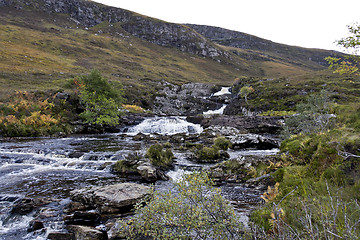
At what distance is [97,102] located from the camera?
102ft

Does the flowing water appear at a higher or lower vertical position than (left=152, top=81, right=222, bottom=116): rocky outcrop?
higher

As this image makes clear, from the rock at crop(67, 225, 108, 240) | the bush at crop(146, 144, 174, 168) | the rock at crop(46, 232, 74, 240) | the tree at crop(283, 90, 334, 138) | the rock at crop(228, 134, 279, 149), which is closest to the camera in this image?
the rock at crop(67, 225, 108, 240)

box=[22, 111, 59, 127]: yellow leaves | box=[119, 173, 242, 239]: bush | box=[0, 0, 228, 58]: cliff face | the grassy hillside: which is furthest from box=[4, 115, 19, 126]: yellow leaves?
box=[0, 0, 228, 58]: cliff face

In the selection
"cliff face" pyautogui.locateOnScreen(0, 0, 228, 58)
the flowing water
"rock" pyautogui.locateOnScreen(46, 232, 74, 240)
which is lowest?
the flowing water

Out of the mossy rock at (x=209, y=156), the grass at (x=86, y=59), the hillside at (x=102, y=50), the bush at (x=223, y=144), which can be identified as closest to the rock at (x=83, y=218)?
the mossy rock at (x=209, y=156)

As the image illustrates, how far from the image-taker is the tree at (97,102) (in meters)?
29.1

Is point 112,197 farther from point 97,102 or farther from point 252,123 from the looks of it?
point 97,102

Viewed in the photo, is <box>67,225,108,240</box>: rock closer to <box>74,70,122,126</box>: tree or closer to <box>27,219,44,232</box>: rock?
<box>27,219,44,232</box>: rock

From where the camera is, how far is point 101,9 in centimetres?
15600

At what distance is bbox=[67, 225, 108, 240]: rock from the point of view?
5.69 m

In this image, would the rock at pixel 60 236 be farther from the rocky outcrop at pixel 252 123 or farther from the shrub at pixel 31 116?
the rocky outcrop at pixel 252 123

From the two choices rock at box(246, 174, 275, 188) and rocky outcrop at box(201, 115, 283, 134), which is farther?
rocky outcrop at box(201, 115, 283, 134)

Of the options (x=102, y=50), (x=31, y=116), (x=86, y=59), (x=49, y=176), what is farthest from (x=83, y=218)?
(x=102, y=50)

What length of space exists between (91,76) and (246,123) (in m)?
26.4
